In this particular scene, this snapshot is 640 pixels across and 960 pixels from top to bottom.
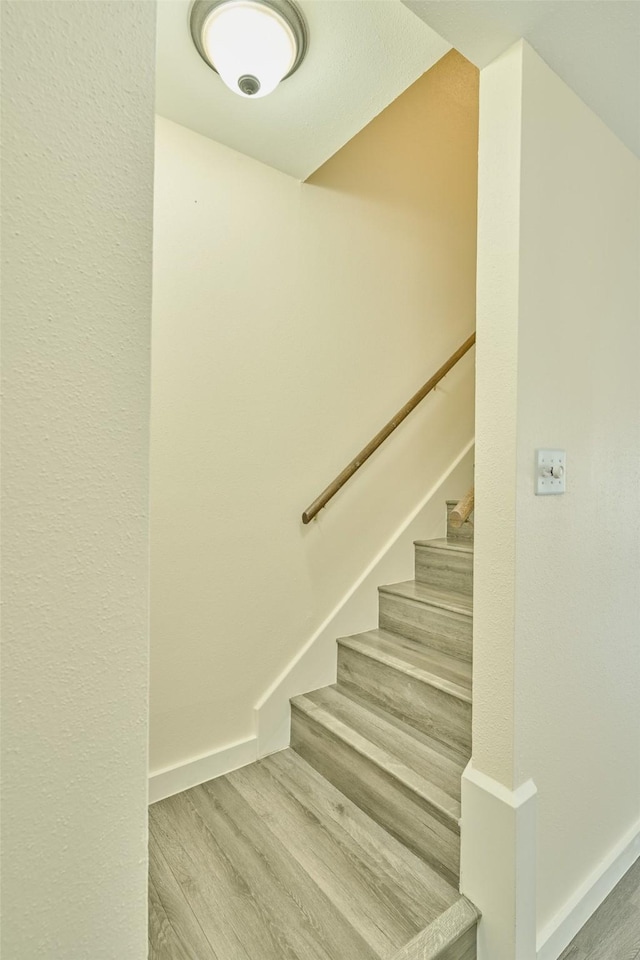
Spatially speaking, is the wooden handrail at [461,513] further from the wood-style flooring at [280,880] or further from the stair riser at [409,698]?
the wood-style flooring at [280,880]

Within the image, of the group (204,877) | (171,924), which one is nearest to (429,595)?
(204,877)

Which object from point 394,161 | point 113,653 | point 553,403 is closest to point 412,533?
point 553,403

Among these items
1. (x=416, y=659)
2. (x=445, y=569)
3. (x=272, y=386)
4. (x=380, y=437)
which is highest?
(x=272, y=386)

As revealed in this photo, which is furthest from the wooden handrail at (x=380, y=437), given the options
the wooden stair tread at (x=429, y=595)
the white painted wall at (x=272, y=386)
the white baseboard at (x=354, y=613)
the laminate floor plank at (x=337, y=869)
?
the laminate floor plank at (x=337, y=869)

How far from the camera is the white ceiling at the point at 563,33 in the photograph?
979 mm

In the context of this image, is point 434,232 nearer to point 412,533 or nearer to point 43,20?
point 412,533

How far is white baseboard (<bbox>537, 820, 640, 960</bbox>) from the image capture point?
3.91 ft

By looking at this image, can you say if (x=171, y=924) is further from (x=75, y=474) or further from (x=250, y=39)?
(x=250, y=39)

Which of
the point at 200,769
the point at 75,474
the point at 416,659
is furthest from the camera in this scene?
the point at 416,659

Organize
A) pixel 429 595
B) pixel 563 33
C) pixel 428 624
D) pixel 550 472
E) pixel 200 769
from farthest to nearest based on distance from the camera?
1. pixel 429 595
2. pixel 428 624
3. pixel 200 769
4. pixel 550 472
5. pixel 563 33

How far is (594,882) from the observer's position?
1345mm

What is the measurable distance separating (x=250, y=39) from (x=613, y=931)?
2.59m

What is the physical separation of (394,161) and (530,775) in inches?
101

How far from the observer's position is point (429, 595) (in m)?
2.08
